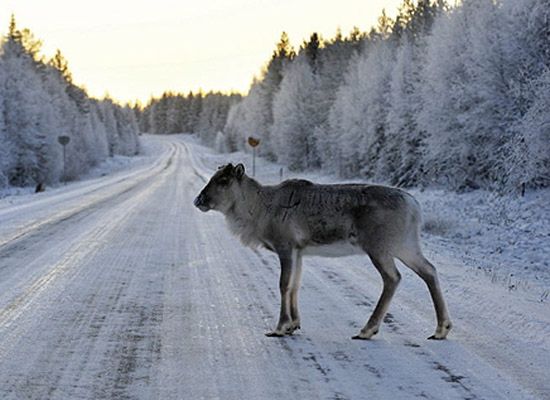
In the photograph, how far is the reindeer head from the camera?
7.09m

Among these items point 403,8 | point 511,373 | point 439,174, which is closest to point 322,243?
point 511,373

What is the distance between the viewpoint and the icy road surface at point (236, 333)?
4730mm

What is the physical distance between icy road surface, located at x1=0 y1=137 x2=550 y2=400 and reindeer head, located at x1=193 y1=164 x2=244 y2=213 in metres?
1.20

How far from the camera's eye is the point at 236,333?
624 cm

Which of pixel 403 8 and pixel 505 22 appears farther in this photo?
pixel 403 8

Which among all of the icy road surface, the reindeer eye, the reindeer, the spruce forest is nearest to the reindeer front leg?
the reindeer

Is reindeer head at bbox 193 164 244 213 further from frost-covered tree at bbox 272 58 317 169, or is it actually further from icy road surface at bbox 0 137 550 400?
frost-covered tree at bbox 272 58 317 169

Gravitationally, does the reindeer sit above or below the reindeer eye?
below

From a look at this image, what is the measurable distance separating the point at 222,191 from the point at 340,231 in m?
1.52

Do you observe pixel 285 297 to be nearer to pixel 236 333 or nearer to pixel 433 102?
pixel 236 333

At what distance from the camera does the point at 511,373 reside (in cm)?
512

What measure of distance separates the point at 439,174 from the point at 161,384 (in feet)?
96.9

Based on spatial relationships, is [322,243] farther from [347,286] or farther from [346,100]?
[346,100]

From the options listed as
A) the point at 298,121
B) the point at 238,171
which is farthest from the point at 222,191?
the point at 298,121
